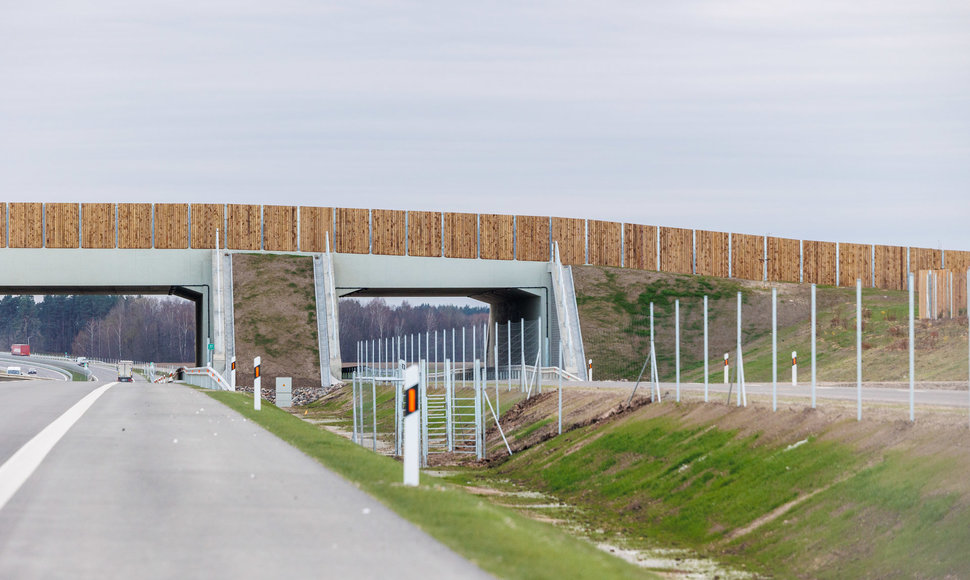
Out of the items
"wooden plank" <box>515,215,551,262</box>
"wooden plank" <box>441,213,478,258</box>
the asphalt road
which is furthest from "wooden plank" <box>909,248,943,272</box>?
the asphalt road

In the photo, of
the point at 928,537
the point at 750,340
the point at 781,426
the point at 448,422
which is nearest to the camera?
the point at 928,537

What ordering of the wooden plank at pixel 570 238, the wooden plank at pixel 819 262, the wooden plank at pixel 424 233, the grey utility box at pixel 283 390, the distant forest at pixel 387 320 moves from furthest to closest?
1. the distant forest at pixel 387 320
2. the wooden plank at pixel 819 262
3. the wooden plank at pixel 570 238
4. the wooden plank at pixel 424 233
5. the grey utility box at pixel 283 390

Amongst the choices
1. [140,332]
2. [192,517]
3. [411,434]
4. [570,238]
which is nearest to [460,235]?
[570,238]

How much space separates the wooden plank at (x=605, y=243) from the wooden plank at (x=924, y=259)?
2098 centimetres

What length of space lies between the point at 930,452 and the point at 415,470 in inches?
281

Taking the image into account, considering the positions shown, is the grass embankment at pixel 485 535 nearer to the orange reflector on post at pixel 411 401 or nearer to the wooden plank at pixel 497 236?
the orange reflector on post at pixel 411 401

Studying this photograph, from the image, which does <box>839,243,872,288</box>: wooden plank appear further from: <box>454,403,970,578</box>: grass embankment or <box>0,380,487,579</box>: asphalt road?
<box>0,380,487,579</box>: asphalt road

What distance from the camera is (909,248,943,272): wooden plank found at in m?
74.2

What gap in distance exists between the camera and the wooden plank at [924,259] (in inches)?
2923

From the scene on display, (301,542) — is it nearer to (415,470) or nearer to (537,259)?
(415,470)

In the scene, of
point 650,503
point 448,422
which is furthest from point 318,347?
point 650,503

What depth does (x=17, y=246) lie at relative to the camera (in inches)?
2371

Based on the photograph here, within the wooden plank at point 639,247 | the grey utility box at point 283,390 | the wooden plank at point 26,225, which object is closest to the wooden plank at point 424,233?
the wooden plank at point 639,247

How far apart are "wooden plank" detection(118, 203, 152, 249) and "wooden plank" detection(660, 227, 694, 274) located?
3007 centimetres
